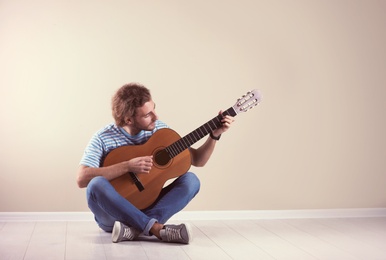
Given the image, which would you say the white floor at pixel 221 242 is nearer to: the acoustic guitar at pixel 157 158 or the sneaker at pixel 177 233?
the sneaker at pixel 177 233

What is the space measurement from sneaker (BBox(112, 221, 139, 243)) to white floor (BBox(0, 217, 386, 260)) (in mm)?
32

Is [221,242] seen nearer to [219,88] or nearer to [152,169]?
[152,169]

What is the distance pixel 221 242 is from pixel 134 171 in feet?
1.83

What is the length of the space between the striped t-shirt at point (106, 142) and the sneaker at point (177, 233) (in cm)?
49

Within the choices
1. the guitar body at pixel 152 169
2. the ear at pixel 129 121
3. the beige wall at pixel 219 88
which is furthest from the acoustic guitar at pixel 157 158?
the beige wall at pixel 219 88

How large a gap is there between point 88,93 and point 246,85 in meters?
0.99

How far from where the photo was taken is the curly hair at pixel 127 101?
3268mm

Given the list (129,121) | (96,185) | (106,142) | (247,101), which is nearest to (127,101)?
(129,121)

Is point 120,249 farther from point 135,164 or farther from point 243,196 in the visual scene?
point 243,196

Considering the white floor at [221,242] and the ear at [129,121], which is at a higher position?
the ear at [129,121]

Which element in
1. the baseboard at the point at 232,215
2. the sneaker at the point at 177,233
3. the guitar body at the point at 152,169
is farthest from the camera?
the baseboard at the point at 232,215

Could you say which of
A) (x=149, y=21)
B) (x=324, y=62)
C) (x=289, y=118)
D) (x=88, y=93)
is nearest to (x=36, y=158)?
(x=88, y=93)

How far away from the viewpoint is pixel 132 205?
3104 mm

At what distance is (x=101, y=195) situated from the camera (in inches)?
121
